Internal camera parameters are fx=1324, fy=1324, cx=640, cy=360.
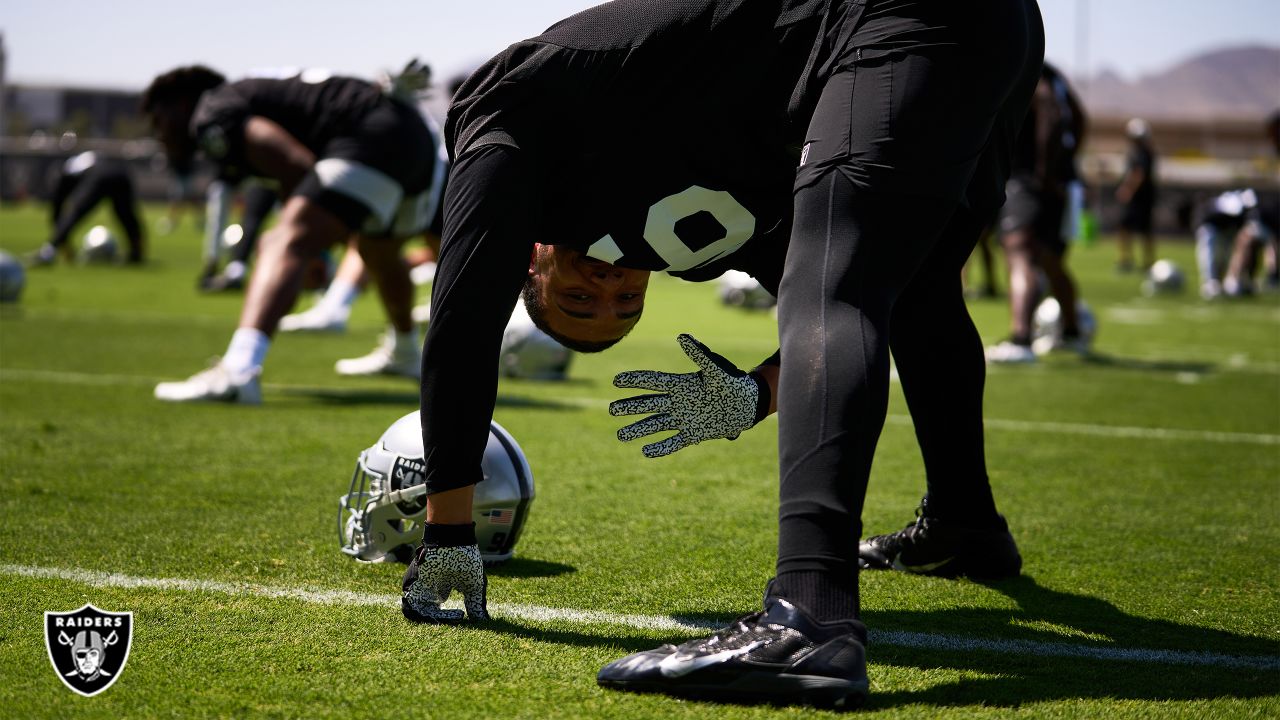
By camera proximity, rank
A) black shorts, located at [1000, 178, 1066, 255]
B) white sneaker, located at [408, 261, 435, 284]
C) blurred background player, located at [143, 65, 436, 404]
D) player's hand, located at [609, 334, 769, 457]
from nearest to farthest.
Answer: player's hand, located at [609, 334, 769, 457] → blurred background player, located at [143, 65, 436, 404] → black shorts, located at [1000, 178, 1066, 255] → white sneaker, located at [408, 261, 435, 284]

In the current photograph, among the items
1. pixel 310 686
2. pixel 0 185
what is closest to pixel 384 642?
pixel 310 686

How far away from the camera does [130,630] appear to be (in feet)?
8.36

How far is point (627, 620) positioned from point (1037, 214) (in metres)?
7.74

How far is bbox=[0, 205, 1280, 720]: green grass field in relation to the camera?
2451 mm

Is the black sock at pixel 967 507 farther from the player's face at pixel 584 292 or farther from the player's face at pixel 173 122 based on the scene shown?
the player's face at pixel 173 122

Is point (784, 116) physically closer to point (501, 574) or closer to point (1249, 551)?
point (501, 574)

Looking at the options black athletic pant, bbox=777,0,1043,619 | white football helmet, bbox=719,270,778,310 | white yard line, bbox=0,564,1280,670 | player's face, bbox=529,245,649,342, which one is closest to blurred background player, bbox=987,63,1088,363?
white football helmet, bbox=719,270,778,310

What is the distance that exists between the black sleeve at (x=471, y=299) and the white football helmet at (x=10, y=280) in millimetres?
10629

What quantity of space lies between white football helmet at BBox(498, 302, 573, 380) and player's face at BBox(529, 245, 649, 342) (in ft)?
16.5

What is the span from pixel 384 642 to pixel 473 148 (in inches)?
40.0

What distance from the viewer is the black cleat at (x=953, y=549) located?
3436mm

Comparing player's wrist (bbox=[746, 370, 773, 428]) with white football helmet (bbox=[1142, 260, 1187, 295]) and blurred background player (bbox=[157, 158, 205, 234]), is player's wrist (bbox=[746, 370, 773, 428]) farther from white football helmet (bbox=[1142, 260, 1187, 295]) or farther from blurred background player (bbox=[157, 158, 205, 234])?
blurred background player (bbox=[157, 158, 205, 234])

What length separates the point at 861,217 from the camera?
8.06 ft

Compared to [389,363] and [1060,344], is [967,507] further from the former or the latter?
[1060,344]
